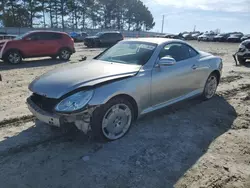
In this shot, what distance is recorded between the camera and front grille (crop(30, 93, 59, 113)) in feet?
11.4

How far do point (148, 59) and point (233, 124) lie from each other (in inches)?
81.3

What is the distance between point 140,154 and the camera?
11.3ft

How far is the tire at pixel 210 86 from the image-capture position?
18.6ft

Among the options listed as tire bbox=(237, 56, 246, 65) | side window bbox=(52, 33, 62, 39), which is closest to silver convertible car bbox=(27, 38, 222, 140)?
tire bbox=(237, 56, 246, 65)

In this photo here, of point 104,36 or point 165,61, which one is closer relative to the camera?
point 165,61

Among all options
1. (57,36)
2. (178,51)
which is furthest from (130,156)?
(57,36)

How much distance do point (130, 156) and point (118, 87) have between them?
1.01 meters

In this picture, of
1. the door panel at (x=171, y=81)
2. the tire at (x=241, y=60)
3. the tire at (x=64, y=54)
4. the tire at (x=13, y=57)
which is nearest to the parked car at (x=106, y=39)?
the tire at (x=64, y=54)

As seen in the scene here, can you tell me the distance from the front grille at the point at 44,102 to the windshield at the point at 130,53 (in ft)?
5.03

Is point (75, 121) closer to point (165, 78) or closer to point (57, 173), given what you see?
point (57, 173)

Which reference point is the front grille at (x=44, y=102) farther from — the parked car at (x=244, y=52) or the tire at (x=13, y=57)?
the parked car at (x=244, y=52)

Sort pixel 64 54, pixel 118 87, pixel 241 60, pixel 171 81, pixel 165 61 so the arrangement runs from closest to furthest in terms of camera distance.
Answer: pixel 118 87 → pixel 165 61 → pixel 171 81 → pixel 241 60 → pixel 64 54

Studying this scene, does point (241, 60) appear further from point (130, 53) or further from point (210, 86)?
point (130, 53)

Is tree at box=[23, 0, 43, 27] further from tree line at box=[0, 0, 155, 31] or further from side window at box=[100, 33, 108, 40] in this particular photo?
side window at box=[100, 33, 108, 40]
